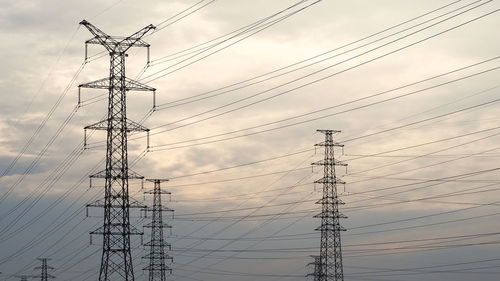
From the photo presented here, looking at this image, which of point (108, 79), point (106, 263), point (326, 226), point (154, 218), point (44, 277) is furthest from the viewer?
point (44, 277)

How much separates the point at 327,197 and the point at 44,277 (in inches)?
1943

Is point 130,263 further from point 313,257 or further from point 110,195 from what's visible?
point 313,257

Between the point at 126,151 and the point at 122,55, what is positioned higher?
the point at 122,55

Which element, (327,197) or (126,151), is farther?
(327,197)

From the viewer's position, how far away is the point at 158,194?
90125mm

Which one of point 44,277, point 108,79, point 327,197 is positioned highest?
point 108,79

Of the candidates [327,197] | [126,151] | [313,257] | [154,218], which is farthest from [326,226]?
[313,257]

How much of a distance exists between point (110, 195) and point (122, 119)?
5104 mm

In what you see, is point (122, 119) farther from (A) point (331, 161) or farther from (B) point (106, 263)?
(A) point (331, 161)

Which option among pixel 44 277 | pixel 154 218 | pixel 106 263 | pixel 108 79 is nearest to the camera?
pixel 106 263

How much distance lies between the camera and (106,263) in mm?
54469

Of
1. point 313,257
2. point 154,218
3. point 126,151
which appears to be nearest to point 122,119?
point 126,151

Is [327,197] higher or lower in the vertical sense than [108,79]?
lower

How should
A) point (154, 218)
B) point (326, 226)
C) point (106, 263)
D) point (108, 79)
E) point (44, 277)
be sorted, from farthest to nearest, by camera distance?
point (44, 277), point (154, 218), point (326, 226), point (108, 79), point (106, 263)
